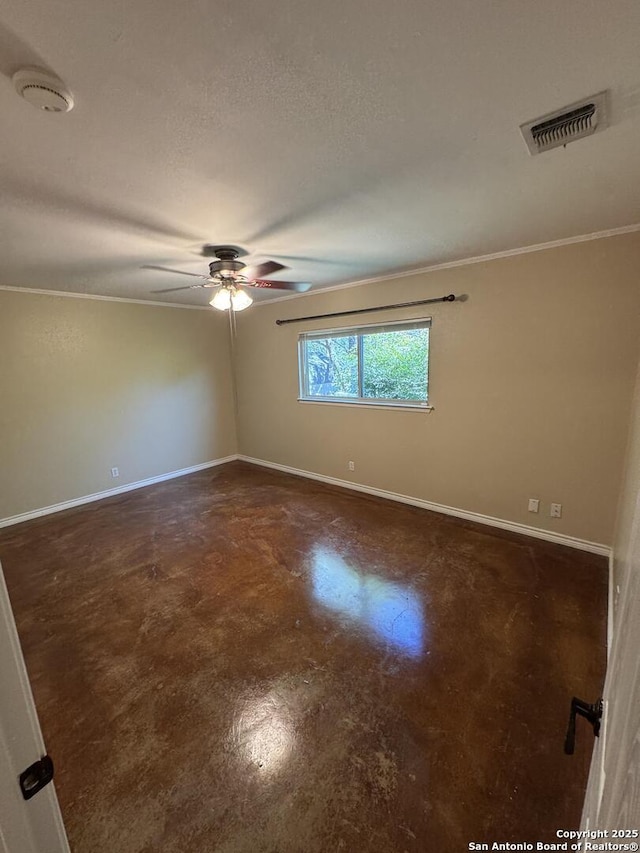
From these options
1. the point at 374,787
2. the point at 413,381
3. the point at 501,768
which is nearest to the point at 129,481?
the point at 413,381

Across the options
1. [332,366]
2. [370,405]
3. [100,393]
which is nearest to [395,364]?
[370,405]

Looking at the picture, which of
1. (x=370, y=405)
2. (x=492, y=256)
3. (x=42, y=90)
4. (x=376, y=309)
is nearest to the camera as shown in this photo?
(x=42, y=90)

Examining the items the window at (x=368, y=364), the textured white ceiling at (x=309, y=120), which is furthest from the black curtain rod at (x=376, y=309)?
the textured white ceiling at (x=309, y=120)

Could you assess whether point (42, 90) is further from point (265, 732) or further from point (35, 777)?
point (265, 732)

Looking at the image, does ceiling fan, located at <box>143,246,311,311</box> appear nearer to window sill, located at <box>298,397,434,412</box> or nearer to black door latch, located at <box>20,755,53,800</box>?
window sill, located at <box>298,397,434,412</box>

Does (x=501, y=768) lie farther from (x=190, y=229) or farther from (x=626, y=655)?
(x=190, y=229)

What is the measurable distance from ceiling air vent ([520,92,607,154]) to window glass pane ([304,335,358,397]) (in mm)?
2641

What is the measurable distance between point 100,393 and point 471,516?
14.0ft

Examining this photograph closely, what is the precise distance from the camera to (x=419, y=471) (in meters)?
3.55

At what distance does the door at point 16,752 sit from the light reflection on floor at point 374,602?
1.66 meters

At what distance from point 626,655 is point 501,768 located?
121 cm

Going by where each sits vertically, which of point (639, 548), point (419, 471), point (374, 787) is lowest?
point (374, 787)

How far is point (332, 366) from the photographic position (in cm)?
420

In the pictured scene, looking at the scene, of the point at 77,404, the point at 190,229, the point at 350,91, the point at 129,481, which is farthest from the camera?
the point at 129,481
